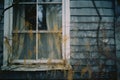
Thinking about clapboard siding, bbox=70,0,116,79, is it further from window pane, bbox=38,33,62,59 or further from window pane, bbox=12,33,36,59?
window pane, bbox=12,33,36,59

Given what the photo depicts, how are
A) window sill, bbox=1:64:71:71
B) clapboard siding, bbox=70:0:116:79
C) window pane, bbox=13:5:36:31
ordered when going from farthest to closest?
window pane, bbox=13:5:36:31, clapboard siding, bbox=70:0:116:79, window sill, bbox=1:64:71:71

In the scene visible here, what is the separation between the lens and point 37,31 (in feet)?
22.6

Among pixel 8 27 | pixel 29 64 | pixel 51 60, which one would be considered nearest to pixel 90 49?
pixel 51 60

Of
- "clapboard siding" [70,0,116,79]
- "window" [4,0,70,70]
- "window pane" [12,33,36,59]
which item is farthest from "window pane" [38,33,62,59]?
"clapboard siding" [70,0,116,79]

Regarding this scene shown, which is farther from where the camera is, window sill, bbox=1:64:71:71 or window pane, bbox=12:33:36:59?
window pane, bbox=12:33:36:59

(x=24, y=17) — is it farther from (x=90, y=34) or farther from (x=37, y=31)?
(x=90, y=34)

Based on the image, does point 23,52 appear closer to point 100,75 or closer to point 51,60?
point 51,60

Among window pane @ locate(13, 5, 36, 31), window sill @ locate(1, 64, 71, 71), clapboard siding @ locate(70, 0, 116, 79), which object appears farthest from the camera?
window pane @ locate(13, 5, 36, 31)

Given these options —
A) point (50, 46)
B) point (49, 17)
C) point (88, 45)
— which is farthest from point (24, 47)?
point (88, 45)

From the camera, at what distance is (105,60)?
22.5 feet

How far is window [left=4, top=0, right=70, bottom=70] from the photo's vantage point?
22.4 ft

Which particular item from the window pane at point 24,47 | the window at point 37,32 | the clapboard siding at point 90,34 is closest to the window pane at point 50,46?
the window at point 37,32

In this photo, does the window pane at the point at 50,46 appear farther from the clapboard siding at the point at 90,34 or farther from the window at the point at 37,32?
the clapboard siding at the point at 90,34

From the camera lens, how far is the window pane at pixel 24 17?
6.94m
